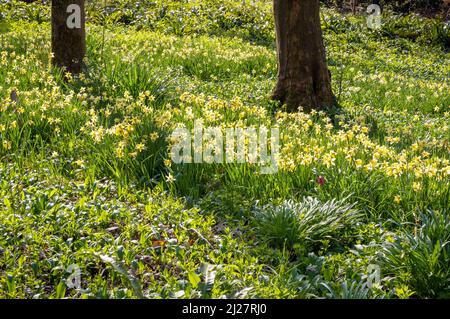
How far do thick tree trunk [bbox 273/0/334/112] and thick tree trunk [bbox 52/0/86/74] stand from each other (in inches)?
A: 110

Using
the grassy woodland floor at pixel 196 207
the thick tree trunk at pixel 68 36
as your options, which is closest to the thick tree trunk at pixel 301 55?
the grassy woodland floor at pixel 196 207

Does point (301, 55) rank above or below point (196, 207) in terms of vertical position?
above

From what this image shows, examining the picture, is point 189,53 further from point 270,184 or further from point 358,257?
point 358,257

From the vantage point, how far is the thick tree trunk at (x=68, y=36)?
825cm

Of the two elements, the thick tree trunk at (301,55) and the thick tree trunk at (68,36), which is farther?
the thick tree trunk at (68,36)

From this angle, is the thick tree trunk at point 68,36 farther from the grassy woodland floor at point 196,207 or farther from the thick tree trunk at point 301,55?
the thick tree trunk at point 301,55

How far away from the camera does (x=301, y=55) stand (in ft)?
26.2

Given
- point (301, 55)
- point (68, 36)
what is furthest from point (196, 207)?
point (68, 36)

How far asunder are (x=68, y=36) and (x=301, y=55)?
3.28 m

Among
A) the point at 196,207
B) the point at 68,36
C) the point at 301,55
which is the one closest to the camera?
the point at 196,207

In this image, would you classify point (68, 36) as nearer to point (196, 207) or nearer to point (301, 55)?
point (301, 55)

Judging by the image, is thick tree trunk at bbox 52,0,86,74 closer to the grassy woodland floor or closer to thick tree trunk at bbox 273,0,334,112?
the grassy woodland floor

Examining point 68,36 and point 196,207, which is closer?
point 196,207

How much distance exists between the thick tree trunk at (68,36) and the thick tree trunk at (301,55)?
9.16 feet
